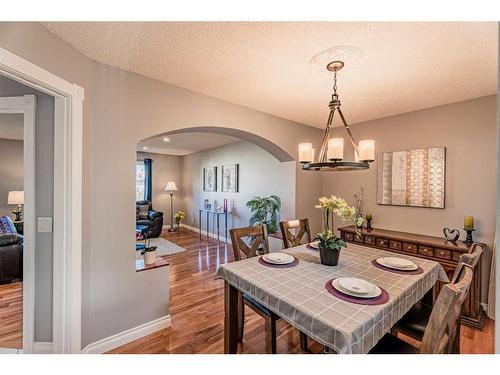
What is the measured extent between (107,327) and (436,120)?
395 centimetres

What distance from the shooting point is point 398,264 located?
1.64m

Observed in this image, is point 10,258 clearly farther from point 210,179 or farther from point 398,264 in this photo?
point 398,264

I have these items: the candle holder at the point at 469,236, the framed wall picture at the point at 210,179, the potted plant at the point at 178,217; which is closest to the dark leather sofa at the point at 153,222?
the potted plant at the point at 178,217

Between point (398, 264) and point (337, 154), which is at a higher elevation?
point (337, 154)

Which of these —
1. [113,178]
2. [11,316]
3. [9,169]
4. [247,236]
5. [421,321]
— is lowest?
[11,316]

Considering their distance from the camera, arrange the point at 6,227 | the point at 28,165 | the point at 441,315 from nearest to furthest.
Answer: the point at 441,315, the point at 28,165, the point at 6,227

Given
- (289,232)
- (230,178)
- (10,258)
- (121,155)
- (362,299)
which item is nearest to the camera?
(362,299)

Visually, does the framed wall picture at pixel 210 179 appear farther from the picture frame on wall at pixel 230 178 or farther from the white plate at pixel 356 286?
the white plate at pixel 356 286

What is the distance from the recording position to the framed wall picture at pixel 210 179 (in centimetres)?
601

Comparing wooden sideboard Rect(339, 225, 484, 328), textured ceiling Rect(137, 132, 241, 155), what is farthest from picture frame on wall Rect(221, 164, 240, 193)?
wooden sideboard Rect(339, 225, 484, 328)

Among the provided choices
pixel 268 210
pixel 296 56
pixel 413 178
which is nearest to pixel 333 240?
pixel 296 56

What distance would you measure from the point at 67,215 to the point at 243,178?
3.80 metres

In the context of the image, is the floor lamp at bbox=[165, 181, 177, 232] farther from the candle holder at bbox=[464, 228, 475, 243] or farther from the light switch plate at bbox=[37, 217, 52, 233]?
the candle holder at bbox=[464, 228, 475, 243]
